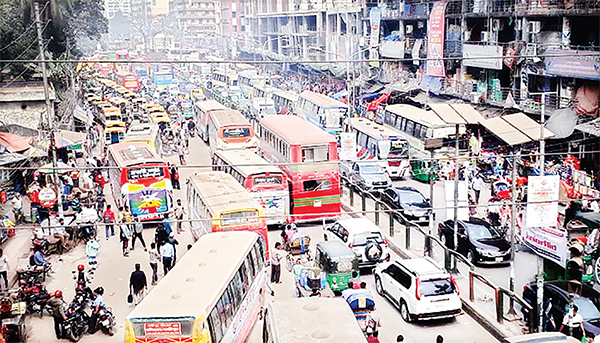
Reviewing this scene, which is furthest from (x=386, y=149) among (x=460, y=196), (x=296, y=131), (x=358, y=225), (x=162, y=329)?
(x=162, y=329)

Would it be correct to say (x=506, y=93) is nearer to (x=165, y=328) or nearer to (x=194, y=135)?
(x=194, y=135)

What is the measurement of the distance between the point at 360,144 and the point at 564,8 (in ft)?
37.4

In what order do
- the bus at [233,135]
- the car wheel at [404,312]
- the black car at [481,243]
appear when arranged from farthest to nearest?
the bus at [233,135] → the black car at [481,243] → the car wheel at [404,312]

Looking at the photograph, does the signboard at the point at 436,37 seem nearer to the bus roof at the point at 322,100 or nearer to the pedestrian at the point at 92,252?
the bus roof at the point at 322,100

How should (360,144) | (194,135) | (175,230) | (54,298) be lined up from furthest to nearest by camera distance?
1. (194,135)
2. (360,144)
3. (175,230)
4. (54,298)

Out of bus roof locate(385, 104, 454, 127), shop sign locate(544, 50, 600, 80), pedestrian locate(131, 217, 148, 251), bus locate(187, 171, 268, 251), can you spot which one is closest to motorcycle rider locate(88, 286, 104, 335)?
bus locate(187, 171, 268, 251)

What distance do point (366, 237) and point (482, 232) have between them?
3.57 m

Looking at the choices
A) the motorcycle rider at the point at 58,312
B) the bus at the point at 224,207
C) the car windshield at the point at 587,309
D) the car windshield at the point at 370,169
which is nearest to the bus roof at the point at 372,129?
the car windshield at the point at 370,169

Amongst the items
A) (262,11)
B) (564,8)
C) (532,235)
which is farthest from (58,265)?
(262,11)

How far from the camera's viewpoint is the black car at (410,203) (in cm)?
2469

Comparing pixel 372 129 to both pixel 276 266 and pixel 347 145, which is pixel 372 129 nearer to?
pixel 347 145

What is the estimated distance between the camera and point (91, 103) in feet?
190

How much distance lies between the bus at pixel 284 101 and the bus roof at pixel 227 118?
8.57 m

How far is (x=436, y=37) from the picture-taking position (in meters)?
44.1
